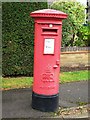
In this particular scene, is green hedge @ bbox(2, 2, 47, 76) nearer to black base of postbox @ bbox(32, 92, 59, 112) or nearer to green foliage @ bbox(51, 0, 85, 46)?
green foliage @ bbox(51, 0, 85, 46)

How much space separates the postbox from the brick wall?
424 centimetres

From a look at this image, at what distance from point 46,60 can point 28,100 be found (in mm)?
1183

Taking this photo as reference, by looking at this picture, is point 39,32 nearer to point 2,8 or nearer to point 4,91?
point 4,91

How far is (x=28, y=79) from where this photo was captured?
8.94 meters

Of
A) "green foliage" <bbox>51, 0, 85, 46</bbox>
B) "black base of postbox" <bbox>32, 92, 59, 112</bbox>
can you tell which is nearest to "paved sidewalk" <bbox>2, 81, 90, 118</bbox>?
"black base of postbox" <bbox>32, 92, 59, 112</bbox>

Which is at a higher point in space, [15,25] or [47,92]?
[15,25]

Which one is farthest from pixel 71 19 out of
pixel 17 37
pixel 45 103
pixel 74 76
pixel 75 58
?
pixel 45 103

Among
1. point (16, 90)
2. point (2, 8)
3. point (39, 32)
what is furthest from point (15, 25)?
point (39, 32)

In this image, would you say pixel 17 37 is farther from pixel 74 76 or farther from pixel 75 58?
pixel 75 58

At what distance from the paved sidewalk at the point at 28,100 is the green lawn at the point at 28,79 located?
0.40m

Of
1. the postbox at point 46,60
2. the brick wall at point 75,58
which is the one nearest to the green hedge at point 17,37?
the brick wall at point 75,58

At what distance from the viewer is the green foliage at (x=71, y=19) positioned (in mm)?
10719

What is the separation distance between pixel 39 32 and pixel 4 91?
2.12 meters

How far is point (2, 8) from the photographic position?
866 cm
